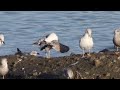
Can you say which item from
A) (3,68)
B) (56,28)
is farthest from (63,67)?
(56,28)

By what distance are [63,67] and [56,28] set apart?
984cm

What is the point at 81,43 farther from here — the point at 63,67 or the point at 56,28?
the point at 56,28

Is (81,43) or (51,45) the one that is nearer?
(81,43)

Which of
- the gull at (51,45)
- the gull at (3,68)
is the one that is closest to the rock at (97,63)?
the gull at (3,68)

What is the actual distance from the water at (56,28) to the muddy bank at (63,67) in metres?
4.16

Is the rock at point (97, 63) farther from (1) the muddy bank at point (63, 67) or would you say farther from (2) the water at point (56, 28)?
(2) the water at point (56, 28)

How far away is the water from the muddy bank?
13.7ft

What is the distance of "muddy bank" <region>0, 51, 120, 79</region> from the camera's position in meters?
6.68

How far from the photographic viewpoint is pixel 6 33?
16.1 meters

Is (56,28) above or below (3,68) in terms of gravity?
above

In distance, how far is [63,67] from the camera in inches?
283
